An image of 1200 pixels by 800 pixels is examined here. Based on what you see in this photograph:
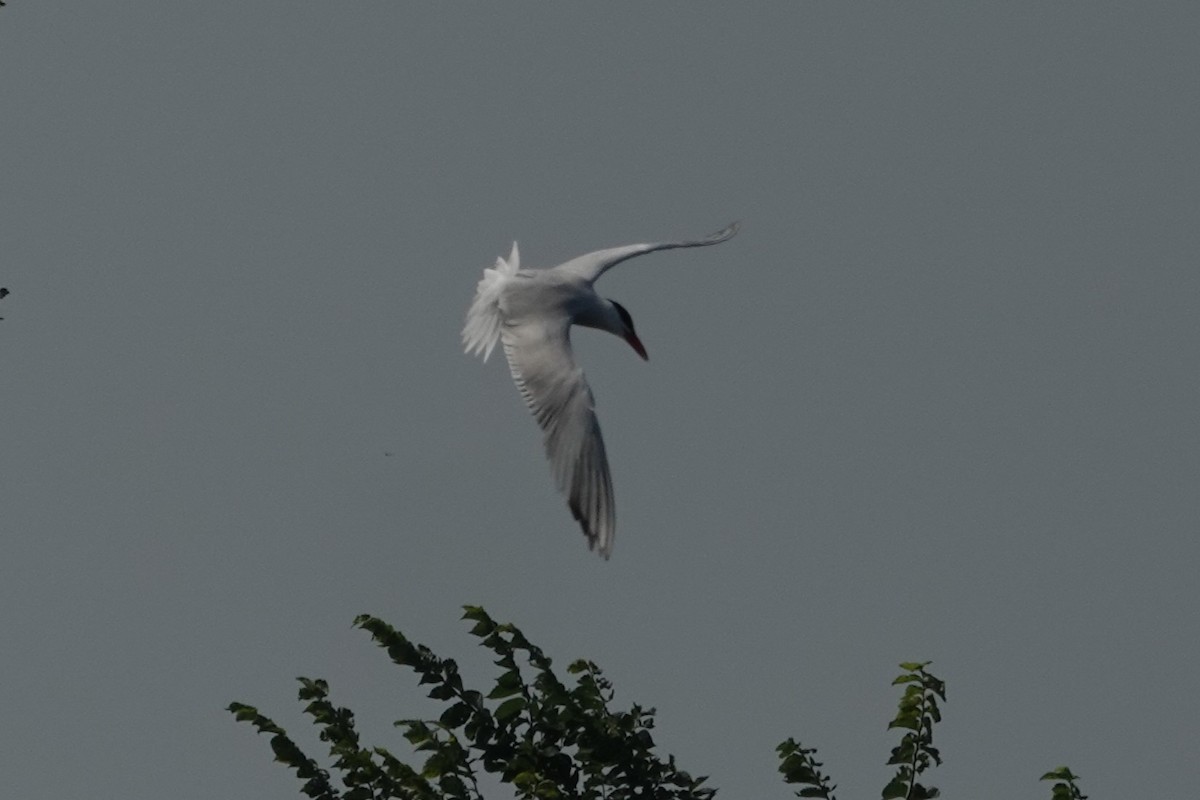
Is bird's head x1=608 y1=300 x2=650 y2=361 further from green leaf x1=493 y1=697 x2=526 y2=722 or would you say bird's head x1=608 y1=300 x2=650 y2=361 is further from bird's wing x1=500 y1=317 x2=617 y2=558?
green leaf x1=493 y1=697 x2=526 y2=722

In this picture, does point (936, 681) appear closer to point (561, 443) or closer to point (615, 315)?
point (561, 443)

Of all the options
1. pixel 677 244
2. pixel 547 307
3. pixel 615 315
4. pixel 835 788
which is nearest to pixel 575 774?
pixel 835 788

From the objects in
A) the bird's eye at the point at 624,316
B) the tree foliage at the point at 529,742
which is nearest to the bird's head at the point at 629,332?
the bird's eye at the point at 624,316

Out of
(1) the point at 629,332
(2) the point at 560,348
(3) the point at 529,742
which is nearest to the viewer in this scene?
(3) the point at 529,742

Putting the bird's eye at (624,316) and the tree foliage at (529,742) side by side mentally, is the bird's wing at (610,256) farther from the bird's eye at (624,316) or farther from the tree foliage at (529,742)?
the tree foliage at (529,742)

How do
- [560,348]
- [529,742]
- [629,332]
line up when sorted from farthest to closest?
1. [629,332]
2. [560,348]
3. [529,742]

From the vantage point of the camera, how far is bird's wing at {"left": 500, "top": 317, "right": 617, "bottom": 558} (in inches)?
607

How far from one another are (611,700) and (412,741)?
93cm

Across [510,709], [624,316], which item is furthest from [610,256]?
[510,709]

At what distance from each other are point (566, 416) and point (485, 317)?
1.81 metres

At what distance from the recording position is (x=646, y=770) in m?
10.9

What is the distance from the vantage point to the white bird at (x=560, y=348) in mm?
15570

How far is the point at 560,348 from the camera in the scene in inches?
669

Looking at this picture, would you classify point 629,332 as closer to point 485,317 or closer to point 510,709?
point 485,317
